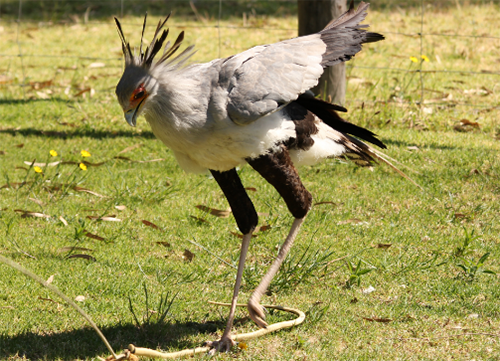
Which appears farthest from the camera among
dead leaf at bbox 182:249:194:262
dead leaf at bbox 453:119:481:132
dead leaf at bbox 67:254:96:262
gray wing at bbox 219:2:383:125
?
dead leaf at bbox 453:119:481:132

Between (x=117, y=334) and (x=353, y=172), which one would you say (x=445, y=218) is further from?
(x=117, y=334)

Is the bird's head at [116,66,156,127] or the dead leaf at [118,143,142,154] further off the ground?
the bird's head at [116,66,156,127]

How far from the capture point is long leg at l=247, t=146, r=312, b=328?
3.45 meters

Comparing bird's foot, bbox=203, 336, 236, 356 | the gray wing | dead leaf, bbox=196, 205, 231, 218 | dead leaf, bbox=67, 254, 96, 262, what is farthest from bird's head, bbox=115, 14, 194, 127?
dead leaf, bbox=196, 205, 231, 218

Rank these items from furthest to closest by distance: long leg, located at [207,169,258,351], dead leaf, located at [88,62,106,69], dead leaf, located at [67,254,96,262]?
dead leaf, located at [88,62,106,69], dead leaf, located at [67,254,96,262], long leg, located at [207,169,258,351]

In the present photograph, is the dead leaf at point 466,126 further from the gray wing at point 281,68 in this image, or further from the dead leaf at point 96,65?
the dead leaf at point 96,65

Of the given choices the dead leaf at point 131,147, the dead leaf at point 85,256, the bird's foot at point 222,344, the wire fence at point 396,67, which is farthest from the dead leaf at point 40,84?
the bird's foot at point 222,344

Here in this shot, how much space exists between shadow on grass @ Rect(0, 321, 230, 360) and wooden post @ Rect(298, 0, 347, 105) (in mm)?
3899

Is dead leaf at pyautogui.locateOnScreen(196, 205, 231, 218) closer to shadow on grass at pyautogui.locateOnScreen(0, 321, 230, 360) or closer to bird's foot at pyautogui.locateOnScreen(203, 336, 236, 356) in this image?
shadow on grass at pyautogui.locateOnScreen(0, 321, 230, 360)

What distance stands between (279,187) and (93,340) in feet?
4.58

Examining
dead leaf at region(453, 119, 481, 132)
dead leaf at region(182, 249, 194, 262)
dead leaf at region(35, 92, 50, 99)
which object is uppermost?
dead leaf at region(35, 92, 50, 99)

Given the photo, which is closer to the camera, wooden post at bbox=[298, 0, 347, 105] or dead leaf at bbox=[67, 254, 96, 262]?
dead leaf at bbox=[67, 254, 96, 262]

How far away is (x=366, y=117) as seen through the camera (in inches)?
274

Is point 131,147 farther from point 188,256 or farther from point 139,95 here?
point 139,95
